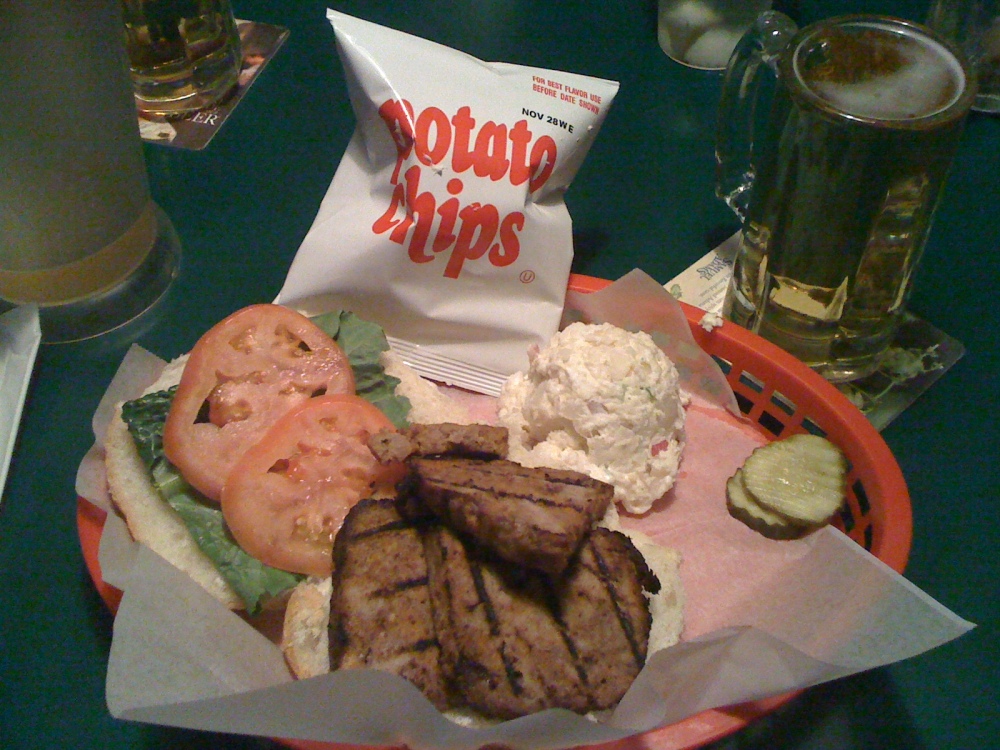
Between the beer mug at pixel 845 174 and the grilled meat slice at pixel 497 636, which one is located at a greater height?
the beer mug at pixel 845 174

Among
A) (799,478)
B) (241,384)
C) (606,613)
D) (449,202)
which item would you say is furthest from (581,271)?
(606,613)

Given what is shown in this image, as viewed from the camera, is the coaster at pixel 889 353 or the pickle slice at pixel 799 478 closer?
the pickle slice at pixel 799 478

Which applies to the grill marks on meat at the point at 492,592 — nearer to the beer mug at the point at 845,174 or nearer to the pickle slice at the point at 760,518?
the pickle slice at the point at 760,518

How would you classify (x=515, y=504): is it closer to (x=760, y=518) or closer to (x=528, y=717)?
(x=528, y=717)

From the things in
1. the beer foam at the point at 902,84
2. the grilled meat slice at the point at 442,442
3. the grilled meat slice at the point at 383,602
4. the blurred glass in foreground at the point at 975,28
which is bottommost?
the grilled meat slice at the point at 383,602

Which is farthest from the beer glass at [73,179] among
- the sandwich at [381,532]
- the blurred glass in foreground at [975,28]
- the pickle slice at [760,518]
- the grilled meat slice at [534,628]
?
the blurred glass in foreground at [975,28]

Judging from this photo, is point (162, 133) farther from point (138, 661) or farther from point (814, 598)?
point (814, 598)

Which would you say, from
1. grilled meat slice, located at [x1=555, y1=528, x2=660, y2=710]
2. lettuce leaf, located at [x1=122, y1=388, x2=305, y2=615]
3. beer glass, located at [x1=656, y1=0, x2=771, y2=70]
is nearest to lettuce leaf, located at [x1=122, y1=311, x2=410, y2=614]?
lettuce leaf, located at [x1=122, y1=388, x2=305, y2=615]
